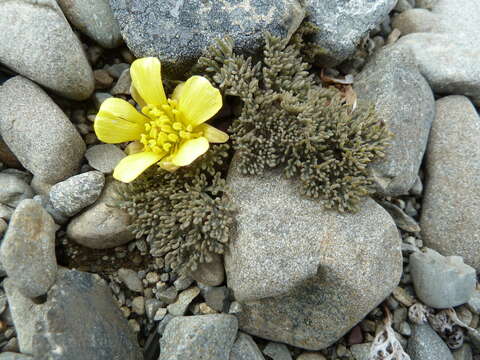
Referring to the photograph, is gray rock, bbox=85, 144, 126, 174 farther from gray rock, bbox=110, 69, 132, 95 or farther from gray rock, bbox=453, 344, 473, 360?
gray rock, bbox=453, 344, 473, 360

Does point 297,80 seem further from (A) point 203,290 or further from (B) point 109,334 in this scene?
(B) point 109,334

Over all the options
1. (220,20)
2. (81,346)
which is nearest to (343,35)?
(220,20)

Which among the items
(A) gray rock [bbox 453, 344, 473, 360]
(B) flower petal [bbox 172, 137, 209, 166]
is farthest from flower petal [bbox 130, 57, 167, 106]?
(A) gray rock [bbox 453, 344, 473, 360]

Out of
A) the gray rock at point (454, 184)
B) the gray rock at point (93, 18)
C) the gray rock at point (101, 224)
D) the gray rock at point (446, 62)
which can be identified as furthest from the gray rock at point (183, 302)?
the gray rock at point (446, 62)

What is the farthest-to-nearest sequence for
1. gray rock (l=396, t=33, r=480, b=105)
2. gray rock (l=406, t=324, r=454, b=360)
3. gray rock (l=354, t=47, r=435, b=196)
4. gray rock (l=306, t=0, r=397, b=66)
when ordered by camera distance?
gray rock (l=396, t=33, r=480, b=105) → gray rock (l=306, t=0, r=397, b=66) → gray rock (l=354, t=47, r=435, b=196) → gray rock (l=406, t=324, r=454, b=360)

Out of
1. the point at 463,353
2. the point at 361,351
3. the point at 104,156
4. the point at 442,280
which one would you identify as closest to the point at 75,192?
the point at 104,156

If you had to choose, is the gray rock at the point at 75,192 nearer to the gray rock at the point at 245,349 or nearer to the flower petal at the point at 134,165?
the flower petal at the point at 134,165
